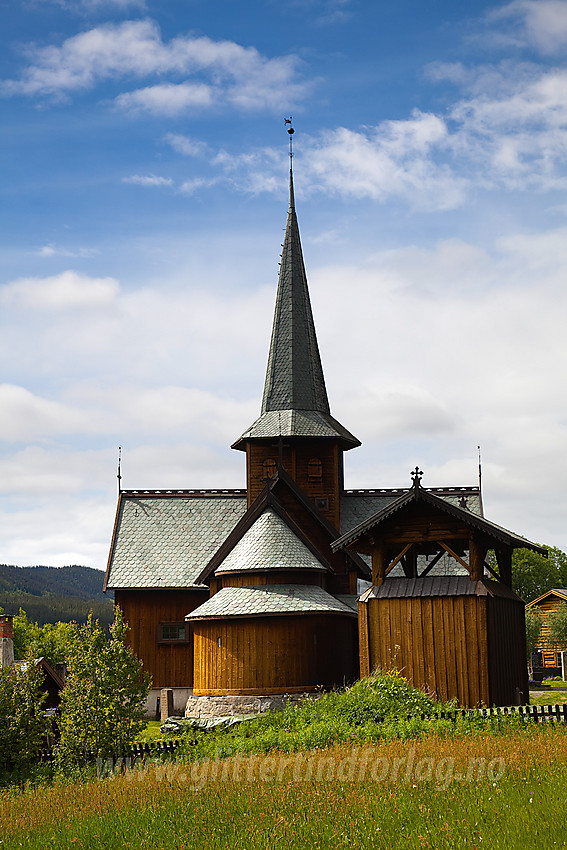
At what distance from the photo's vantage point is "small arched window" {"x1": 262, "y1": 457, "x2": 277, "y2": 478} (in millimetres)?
36938

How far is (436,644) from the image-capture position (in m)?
22.3

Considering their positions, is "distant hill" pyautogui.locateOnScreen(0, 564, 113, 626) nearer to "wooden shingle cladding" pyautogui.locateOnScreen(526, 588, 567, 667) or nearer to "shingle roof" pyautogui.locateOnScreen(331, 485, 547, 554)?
"wooden shingle cladding" pyautogui.locateOnScreen(526, 588, 567, 667)

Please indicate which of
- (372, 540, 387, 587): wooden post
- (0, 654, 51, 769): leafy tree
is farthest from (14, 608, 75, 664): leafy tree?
(0, 654, 51, 769): leafy tree

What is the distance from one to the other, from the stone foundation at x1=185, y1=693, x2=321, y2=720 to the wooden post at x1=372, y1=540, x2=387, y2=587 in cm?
557

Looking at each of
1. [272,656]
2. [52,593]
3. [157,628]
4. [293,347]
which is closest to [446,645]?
[272,656]

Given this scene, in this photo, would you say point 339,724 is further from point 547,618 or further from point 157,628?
point 547,618

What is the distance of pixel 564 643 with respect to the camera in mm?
57375

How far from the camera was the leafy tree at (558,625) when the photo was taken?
56438 millimetres

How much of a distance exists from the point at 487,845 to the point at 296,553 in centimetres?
2072

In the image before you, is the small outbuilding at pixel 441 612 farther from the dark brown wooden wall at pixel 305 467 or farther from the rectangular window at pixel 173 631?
the rectangular window at pixel 173 631

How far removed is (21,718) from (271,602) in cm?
1041

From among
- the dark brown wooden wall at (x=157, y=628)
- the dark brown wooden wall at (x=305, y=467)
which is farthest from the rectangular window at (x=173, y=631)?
the dark brown wooden wall at (x=305, y=467)

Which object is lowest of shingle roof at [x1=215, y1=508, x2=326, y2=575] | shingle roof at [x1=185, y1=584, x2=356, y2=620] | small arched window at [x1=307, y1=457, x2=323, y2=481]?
shingle roof at [x1=185, y1=584, x2=356, y2=620]

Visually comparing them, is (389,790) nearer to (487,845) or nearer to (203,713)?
(487,845)
